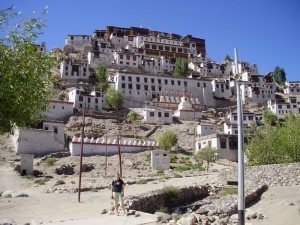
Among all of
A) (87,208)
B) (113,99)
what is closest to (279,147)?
(87,208)

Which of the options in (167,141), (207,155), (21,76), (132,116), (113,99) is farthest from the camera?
(113,99)

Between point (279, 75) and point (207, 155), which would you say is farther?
point (279, 75)

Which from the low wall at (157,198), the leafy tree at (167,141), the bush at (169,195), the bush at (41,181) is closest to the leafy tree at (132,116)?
the leafy tree at (167,141)

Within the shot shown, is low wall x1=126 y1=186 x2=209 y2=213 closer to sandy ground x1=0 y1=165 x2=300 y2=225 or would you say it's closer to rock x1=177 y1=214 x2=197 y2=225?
sandy ground x1=0 y1=165 x2=300 y2=225

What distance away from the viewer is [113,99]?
216 feet

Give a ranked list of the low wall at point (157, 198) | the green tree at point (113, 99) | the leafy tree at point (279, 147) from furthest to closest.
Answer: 1. the green tree at point (113, 99)
2. the leafy tree at point (279, 147)
3. the low wall at point (157, 198)

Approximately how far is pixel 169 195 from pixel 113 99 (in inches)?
1763

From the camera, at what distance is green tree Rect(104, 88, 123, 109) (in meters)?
65.9

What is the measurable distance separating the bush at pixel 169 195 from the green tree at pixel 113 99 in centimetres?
4424

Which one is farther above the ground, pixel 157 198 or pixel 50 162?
pixel 50 162

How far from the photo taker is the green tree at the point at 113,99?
6594 cm

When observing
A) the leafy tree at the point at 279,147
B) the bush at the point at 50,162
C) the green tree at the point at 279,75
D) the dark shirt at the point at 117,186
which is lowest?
the bush at the point at 50,162

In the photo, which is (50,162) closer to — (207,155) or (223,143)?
(207,155)

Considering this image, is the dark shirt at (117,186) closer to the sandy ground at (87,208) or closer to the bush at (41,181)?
the sandy ground at (87,208)
